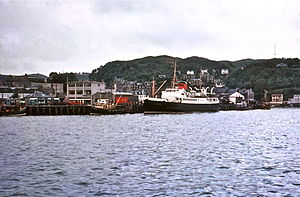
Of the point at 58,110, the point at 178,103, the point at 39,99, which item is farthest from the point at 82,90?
the point at 178,103

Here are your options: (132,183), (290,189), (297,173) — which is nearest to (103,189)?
(132,183)

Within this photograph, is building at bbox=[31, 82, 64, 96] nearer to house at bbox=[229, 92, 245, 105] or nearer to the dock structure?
the dock structure

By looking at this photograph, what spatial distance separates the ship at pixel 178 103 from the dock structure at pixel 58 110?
14895 millimetres

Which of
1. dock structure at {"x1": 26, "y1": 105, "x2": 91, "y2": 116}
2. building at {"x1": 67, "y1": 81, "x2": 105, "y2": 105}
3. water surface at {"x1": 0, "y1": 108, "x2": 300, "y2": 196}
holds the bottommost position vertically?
water surface at {"x1": 0, "y1": 108, "x2": 300, "y2": 196}

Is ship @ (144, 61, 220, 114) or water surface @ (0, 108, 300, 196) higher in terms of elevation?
ship @ (144, 61, 220, 114)

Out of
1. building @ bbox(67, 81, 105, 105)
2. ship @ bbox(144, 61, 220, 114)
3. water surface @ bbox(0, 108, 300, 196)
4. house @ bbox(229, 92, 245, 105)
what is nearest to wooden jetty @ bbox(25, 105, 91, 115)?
ship @ bbox(144, 61, 220, 114)

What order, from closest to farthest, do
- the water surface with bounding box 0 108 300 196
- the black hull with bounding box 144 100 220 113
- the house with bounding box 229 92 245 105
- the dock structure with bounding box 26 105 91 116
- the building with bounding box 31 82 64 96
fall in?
the water surface with bounding box 0 108 300 196 → the black hull with bounding box 144 100 220 113 → the dock structure with bounding box 26 105 91 116 → the building with bounding box 31 82 64 96 → the house with bounding box 229 92 245 105

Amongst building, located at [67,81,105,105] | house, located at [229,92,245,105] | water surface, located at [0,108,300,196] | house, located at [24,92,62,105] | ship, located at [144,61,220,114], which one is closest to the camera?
water surface, located at [0,108,300,196]

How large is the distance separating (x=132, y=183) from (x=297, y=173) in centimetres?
833

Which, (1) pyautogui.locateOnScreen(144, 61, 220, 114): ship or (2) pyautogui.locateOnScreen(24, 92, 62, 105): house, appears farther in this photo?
(2) pyautogui.locateOnScreen(24, 92, 62, 105): house

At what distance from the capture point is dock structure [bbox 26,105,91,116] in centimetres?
9951

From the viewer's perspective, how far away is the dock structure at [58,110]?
99.5 meters

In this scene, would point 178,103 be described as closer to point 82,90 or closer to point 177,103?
point 177,103

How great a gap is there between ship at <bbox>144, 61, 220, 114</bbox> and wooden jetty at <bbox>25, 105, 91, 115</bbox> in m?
14.9
